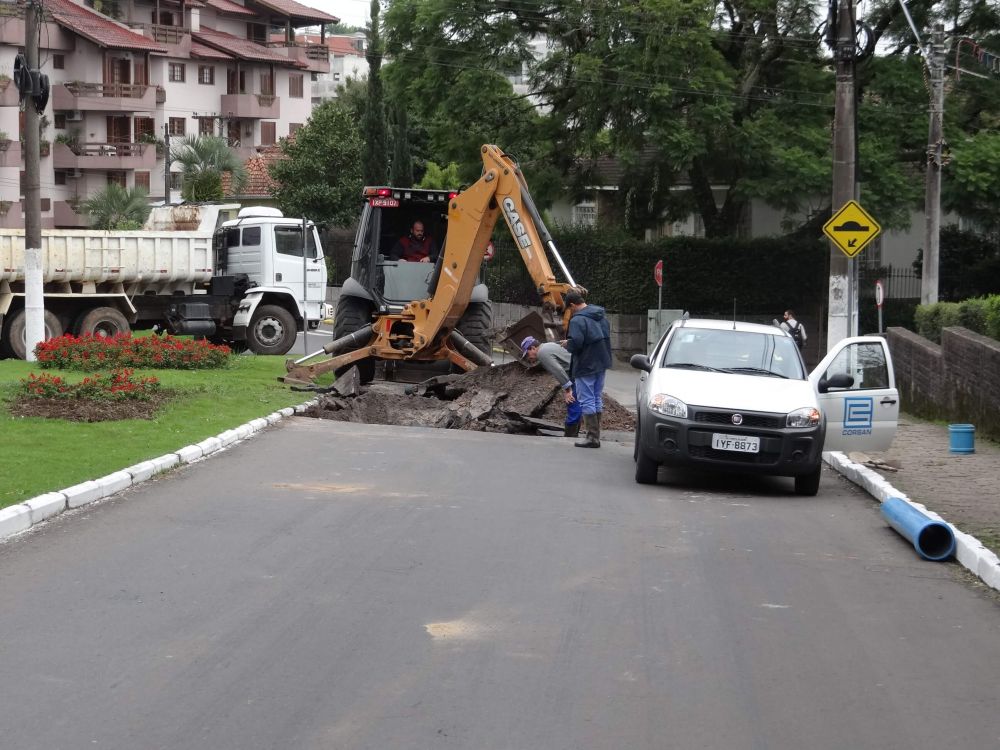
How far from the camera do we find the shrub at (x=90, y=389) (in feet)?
52.5

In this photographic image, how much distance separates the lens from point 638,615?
25.5ft

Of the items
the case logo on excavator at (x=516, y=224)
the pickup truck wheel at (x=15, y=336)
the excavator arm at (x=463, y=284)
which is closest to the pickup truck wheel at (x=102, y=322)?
the pickup truck wheel at (x=15, y=336)

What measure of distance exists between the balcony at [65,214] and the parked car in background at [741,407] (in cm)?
4969

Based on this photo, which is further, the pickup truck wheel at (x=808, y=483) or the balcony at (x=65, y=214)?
the balcony at (x=65, y=214)

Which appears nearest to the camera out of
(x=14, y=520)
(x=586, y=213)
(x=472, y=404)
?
(x=14, y=520)

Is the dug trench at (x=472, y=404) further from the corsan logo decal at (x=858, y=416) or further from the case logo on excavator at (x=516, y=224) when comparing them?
the corsan logo decal at (x=858, y=416)

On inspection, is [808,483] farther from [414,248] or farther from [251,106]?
[251,106]

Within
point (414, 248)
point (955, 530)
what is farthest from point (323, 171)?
point (955, 530)

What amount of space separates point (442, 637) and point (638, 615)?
131 cm

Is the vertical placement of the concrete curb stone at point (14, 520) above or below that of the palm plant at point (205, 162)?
below

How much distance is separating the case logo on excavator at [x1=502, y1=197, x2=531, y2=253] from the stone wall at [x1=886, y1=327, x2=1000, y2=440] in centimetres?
665

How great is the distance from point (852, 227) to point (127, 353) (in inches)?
455

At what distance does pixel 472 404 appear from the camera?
19094 millimetres

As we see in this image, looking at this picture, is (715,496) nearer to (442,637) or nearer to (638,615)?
(638,615)
